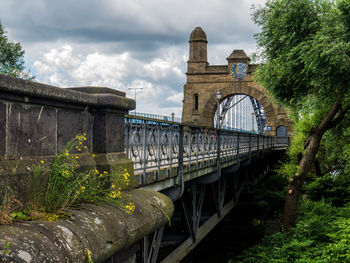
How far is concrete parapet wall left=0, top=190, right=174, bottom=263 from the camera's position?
6.72ft

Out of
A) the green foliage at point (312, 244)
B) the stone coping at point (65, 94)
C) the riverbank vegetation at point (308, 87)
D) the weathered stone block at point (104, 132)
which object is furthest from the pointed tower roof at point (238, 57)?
the weathered stone block at point (104, 132)

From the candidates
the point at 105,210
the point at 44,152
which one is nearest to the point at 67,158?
the point at 44,152

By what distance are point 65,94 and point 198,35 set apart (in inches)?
1632

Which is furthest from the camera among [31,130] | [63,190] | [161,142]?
[161,142]

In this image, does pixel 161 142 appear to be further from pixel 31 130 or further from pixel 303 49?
pixel 303 49

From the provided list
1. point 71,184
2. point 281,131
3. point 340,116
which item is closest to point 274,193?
point 340,116

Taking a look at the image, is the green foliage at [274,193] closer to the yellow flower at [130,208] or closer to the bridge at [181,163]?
the bridge at [181,163]

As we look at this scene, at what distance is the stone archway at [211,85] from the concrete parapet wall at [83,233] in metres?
37.8

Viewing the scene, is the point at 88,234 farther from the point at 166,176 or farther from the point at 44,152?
the point at 166,176

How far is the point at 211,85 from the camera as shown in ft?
138

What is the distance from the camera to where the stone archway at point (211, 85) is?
135 feet

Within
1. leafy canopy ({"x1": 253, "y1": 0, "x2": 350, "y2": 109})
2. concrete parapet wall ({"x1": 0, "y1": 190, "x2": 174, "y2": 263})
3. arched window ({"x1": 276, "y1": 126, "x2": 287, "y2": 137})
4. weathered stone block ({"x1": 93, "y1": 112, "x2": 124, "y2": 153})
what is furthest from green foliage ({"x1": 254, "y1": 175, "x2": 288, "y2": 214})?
concrete parapet wall ({"x1": 0, "y1": 190, "x2": 174, "y2": 263})

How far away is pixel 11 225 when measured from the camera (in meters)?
2.30

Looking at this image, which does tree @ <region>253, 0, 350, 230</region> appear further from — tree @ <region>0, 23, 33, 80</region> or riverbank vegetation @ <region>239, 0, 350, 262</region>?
tree @ <region>0, 23, 33, 80</region>
